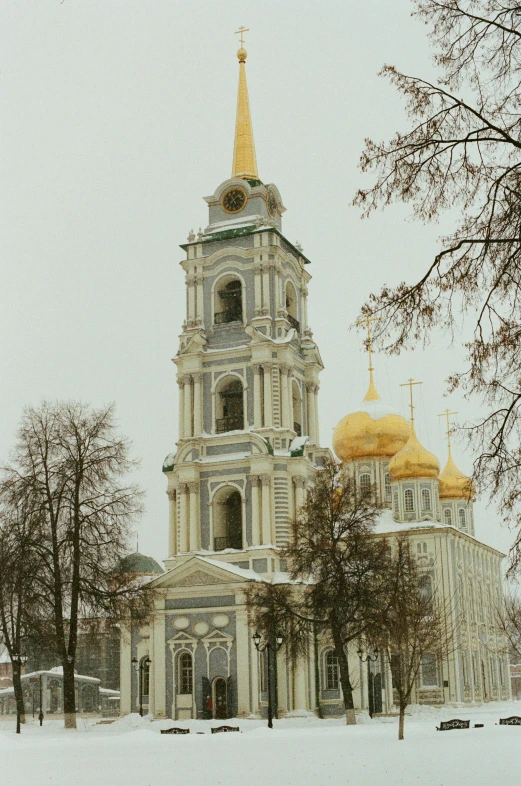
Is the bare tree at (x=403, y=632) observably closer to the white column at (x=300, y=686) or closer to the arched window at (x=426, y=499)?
the white column at (x=300, y=686)

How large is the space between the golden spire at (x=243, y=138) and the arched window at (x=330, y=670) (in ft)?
80.7

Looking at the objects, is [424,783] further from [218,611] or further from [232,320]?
[232,320]

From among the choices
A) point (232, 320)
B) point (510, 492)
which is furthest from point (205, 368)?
point (510, 492)

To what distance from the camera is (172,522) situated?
5231 centimetres

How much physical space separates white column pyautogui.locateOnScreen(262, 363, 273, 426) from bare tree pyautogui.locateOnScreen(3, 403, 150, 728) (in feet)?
49.2

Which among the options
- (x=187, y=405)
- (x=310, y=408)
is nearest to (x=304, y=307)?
(x=310, y=408)

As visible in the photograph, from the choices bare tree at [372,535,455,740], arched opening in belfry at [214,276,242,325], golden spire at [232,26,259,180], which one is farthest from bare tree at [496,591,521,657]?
golden spire at [232,26,259,180]

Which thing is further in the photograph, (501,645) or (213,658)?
(501,645)

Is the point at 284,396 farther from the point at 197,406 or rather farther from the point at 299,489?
the point at 299,489

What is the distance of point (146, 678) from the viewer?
49.2m

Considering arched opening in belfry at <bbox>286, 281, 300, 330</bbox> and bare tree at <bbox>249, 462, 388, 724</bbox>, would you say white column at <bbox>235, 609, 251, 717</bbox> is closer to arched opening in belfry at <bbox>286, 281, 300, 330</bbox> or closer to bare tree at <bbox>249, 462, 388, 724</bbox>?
bare tree at <bbox>249, 462, 388, 724</bbox>

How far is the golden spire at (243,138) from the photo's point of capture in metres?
57.5

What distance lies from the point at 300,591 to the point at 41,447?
54.6 ft

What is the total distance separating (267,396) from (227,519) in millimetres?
6403
